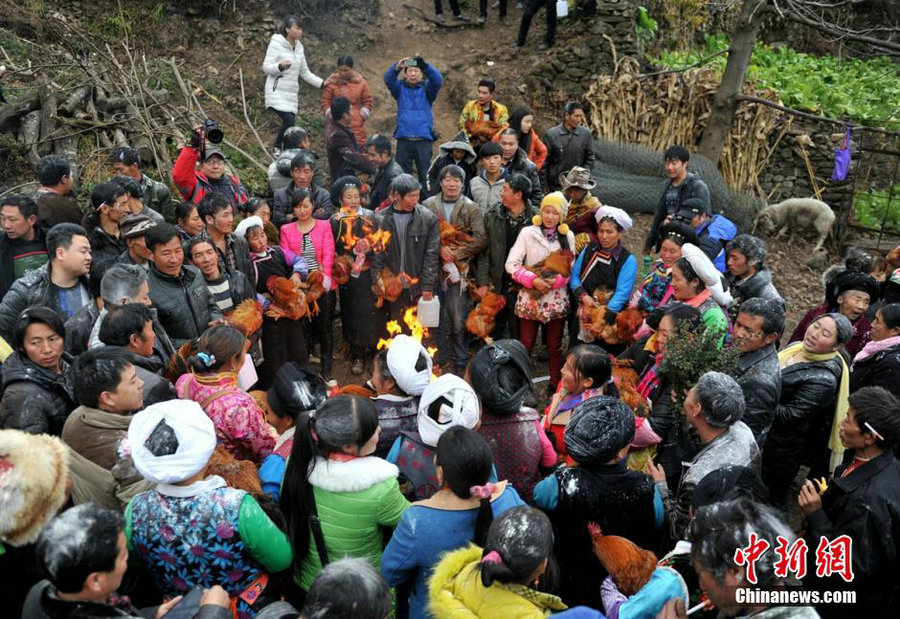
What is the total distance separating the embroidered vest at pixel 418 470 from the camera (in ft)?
11.1

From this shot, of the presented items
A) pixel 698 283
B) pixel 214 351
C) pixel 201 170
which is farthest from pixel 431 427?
pixel 201 170

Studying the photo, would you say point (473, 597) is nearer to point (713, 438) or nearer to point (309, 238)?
point (713, 438)

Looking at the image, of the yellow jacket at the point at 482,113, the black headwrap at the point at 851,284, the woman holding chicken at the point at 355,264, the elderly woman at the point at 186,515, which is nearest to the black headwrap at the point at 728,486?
the elderly woman at the point at 186,515

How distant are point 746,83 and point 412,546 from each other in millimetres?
10966

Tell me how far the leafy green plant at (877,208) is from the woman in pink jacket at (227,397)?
10.7 metres

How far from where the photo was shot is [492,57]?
13461 millimetres

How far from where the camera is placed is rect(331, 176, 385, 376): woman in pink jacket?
6.77 meters

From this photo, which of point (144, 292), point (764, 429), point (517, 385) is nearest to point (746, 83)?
point (764, 429)

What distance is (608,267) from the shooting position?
6336 millimetres

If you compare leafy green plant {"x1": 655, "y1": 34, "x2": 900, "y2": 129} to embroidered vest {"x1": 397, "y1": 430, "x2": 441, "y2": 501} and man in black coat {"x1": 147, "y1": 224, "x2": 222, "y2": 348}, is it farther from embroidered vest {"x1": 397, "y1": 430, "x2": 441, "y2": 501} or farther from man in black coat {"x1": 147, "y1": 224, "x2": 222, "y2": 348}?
embroidered vest {"x1": 397, "y1": 430, "x2": 441, "y2": 501}

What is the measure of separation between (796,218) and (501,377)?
8.95 meters

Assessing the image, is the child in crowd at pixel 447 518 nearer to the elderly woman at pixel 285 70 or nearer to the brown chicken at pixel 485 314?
the brown chicken at pixel 485 314

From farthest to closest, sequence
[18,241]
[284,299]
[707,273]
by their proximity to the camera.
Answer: [284,299] → [18,241] → [707,273]

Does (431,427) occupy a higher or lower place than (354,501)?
higher
